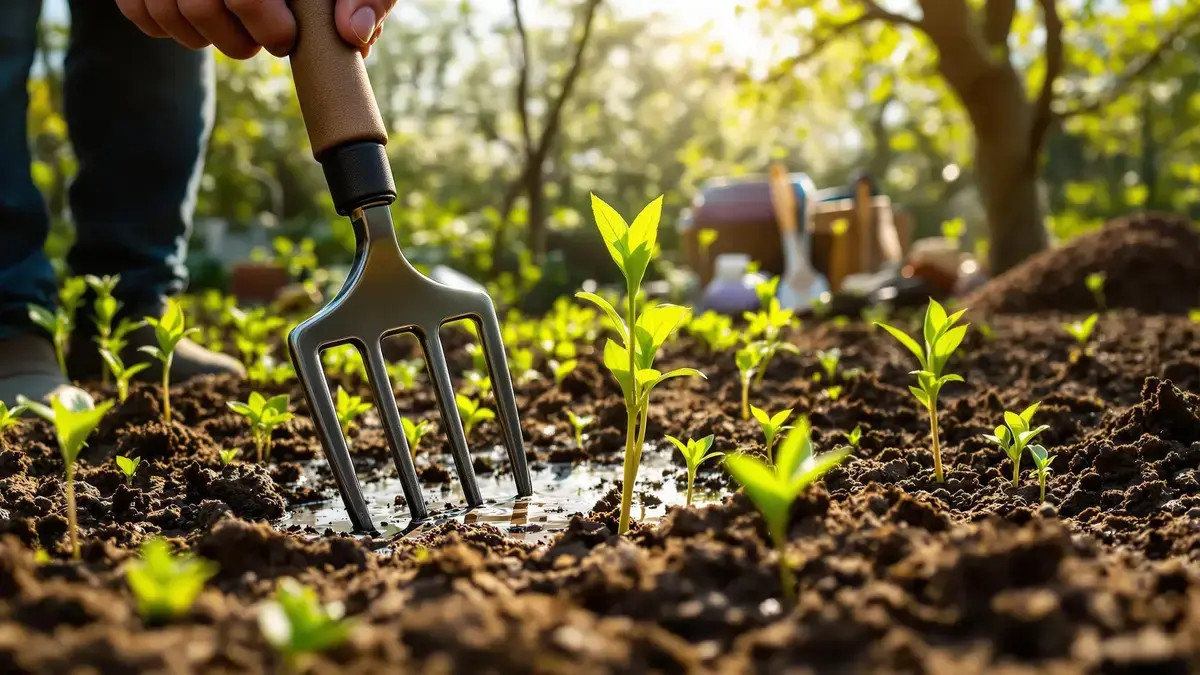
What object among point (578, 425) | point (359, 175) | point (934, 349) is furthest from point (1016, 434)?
point (359, 175)

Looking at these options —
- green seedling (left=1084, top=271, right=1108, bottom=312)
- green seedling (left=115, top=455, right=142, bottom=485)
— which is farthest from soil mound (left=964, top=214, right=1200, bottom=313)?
green seedling (left=115, top=455, right=142, bottom=485)

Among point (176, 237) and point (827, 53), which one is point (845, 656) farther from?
point (827, 53)

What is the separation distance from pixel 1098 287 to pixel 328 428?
4391mm

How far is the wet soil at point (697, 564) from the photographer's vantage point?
0.89 metres

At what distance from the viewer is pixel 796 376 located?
3.43 meters

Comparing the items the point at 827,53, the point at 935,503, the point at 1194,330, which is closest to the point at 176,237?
the point at 935,503

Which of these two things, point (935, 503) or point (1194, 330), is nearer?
point (935, 503)

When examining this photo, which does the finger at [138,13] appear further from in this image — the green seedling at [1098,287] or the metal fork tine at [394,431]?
the green seedling at [1098,287]

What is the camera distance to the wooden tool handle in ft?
6.30

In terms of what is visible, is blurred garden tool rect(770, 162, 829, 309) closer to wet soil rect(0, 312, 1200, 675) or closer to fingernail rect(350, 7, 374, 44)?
wet soil rect(0, 312, 1200, 675)

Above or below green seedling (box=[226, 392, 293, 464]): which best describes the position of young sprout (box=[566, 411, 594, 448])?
below

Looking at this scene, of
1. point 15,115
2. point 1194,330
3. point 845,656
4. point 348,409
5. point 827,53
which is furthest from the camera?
point 827,53

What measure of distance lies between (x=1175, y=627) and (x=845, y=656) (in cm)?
36

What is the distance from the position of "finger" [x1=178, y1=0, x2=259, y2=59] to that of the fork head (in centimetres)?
51
